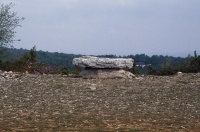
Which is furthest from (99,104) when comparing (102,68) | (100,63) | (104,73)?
(102,68)

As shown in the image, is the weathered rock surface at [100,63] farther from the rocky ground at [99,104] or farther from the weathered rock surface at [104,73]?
the rocky ground at [99,104]

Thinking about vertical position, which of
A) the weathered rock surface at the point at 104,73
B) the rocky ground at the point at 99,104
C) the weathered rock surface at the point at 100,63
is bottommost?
the rocky ground at the point at 99,104

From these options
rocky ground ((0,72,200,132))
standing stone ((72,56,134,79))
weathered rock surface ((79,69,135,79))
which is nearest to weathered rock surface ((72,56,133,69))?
standing stone ((72,56,134,79))

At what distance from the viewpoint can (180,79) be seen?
80.7ft

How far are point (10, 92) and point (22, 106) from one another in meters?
3.35

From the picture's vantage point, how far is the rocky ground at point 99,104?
1353 centimetres

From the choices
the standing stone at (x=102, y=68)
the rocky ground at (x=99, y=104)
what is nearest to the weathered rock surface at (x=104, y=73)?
the standing stone at (x=102, y=68)

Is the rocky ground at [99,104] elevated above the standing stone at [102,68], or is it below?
below

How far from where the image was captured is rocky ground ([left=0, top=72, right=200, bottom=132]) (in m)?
13.5

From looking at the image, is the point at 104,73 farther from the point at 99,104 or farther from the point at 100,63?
the point at 99,104

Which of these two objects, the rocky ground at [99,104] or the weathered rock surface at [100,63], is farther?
the weathered rock surface at [100,63]

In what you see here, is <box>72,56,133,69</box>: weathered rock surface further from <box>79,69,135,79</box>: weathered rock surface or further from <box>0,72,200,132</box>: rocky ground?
<box>0,72,200,132</box>: rocky ground

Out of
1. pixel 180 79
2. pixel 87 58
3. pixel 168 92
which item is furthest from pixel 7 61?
pixel 168 92

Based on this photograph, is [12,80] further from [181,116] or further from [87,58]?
[181,116]
